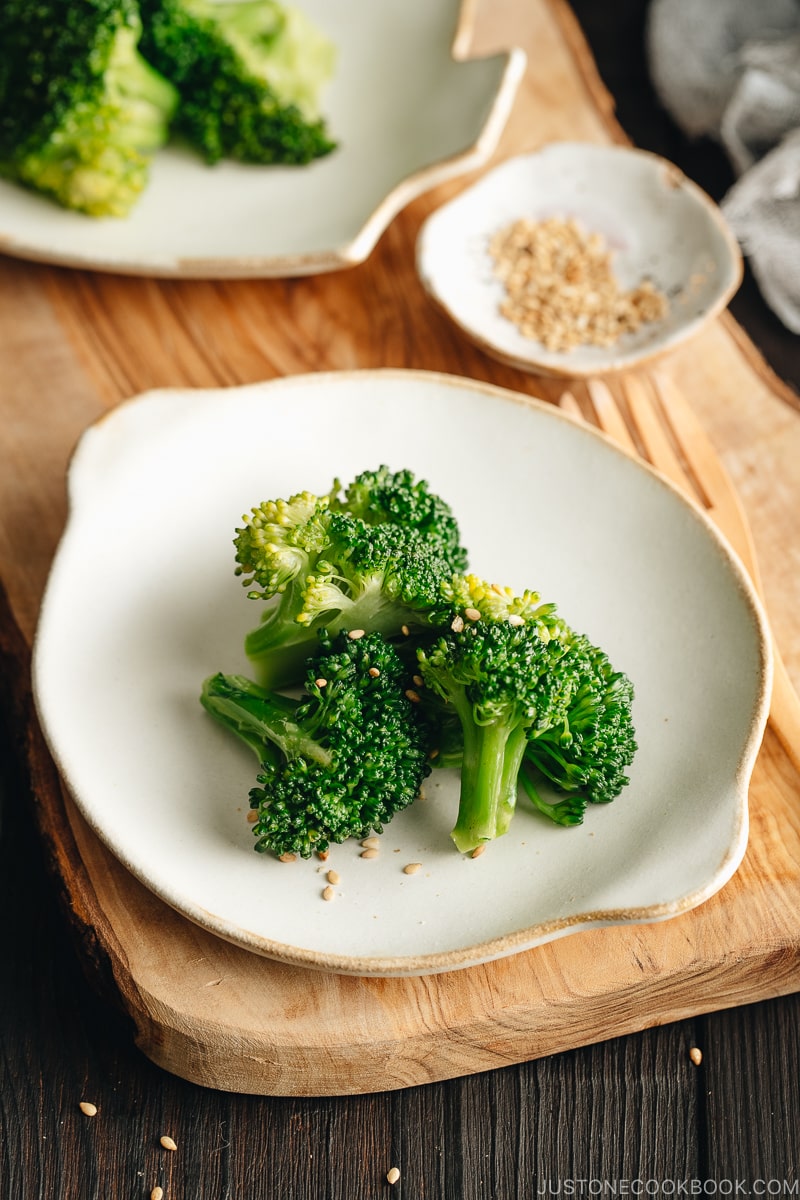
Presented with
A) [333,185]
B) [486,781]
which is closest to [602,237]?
[333,185]

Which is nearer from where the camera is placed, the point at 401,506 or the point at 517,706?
the point at 517,706

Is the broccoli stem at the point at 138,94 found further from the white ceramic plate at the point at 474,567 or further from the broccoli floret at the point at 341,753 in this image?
the broccoli floret at the point at 341,753

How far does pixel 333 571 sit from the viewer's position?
7.50 feet

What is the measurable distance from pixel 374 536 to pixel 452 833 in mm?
613

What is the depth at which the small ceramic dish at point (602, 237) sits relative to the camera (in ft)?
10.8

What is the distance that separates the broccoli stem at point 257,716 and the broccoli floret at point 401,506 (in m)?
0.43

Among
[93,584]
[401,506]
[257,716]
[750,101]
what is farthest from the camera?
[750,101]

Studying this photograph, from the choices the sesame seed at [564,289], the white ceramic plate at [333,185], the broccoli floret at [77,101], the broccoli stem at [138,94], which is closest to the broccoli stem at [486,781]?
the sesame seed at [564,289]

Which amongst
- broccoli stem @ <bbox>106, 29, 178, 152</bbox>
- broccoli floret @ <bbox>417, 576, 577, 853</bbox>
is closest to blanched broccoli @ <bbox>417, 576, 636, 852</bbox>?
broccoli floret @ <bbox>417, 576, 577, 853</bbox>

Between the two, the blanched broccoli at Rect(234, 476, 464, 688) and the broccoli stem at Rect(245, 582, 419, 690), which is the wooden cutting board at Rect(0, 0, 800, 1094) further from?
the blanched broccoli at Rect(234, 476, 464, 688)

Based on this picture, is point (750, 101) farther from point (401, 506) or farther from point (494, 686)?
point (494, 686)

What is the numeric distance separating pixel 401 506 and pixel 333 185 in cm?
161

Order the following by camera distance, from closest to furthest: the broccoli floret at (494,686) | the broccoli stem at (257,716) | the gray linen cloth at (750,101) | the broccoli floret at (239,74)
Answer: the broccoli floret at (494,686) → the broccoli stem at (257,716) → the broccoli floret at (239,74) → the gray linen cloth at (750,101)

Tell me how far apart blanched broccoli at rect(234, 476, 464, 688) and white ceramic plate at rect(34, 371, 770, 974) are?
1.02 feet
